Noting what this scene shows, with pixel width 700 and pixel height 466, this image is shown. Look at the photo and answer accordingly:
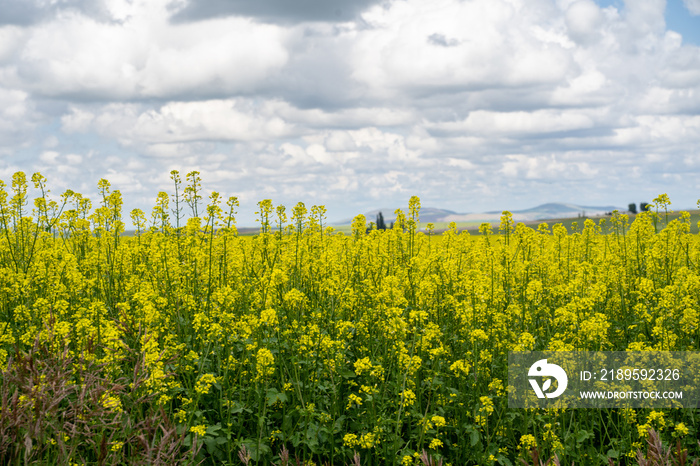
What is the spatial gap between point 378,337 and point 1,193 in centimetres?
655

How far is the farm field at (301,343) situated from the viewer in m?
4.01

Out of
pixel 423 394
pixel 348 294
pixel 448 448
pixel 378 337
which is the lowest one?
pixel 448 448

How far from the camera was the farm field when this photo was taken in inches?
158

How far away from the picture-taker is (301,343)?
5.39 metres

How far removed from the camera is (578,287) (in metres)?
7.23

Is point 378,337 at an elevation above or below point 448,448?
above


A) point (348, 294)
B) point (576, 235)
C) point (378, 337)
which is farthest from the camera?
point (576, 235)

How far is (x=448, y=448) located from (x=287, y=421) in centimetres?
169

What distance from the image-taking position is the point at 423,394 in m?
5.87

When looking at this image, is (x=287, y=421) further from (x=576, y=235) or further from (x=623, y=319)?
(x=576, y=235)

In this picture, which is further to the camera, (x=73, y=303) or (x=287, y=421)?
(x=73, y=303)

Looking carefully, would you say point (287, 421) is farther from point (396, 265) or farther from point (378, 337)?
point (396, 265)

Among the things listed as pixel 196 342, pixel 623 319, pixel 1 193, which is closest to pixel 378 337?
pixel 196 342

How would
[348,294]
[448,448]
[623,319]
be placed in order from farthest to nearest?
[623,319] → [348,294] → [448,448]
